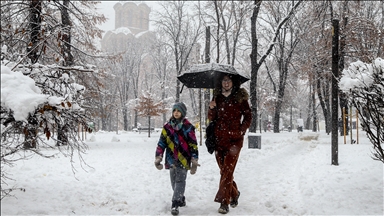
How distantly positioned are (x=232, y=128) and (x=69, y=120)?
2.42 metres

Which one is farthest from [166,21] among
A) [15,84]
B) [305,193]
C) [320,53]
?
[15,84]

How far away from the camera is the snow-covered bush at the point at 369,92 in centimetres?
402

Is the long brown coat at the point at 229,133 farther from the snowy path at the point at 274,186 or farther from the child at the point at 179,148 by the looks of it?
the snowy path at the point at 274,186

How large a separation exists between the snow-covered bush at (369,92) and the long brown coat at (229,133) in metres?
1.57

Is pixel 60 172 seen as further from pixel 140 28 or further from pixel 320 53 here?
pixel 140 28

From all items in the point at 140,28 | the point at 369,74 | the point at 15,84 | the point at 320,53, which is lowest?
the point at 15,84

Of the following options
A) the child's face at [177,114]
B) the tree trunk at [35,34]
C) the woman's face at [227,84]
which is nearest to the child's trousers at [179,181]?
the child's face at [177,114]

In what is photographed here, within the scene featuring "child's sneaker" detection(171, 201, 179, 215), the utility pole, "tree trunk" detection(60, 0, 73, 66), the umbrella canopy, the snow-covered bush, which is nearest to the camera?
the snow-covered bush

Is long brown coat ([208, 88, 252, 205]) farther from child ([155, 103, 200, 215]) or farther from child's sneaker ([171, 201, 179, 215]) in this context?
child's sneaker ([171, 201, 179, 215])

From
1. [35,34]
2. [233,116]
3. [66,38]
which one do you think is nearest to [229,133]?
[233,116]

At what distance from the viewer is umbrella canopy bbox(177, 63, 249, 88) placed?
5.11 meters

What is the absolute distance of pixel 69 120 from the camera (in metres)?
4.13

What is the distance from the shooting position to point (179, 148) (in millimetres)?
4691

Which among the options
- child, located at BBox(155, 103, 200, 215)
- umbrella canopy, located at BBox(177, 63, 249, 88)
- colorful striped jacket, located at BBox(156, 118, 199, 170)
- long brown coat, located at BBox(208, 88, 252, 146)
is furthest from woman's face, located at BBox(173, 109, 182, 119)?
umbrella canopy, located at BBox(177, 63, 249, 88)
